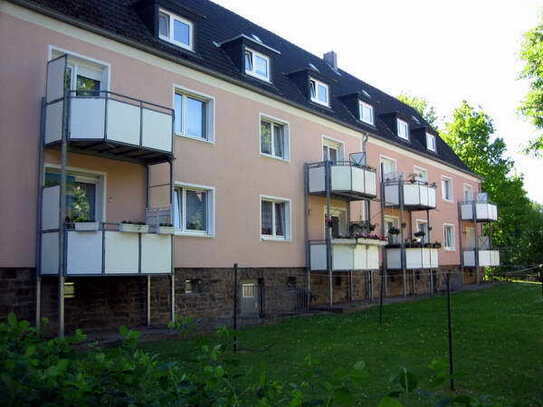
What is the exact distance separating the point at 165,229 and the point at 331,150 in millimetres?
10207

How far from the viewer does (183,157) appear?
1466 cm

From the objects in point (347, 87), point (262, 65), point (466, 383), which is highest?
point (347, 87)

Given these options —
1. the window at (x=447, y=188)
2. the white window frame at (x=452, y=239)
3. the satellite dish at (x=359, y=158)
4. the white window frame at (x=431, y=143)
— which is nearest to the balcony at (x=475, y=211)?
the window at (x=447, y=188)

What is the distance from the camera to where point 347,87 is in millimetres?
26516

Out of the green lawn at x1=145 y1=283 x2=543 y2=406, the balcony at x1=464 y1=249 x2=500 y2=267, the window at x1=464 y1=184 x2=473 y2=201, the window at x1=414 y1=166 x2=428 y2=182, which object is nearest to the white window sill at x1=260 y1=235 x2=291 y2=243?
the green lawn at x1=145 y1=283 x2=543 y2=406

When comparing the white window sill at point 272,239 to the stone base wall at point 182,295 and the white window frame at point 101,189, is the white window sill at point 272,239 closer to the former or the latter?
the stone base wall at point 182,295

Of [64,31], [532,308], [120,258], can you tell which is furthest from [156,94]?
[532,308]

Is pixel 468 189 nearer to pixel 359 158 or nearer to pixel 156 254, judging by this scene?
pixel 359 158

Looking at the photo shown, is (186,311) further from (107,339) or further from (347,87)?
(347,87)

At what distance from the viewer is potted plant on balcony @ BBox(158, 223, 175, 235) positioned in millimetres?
12344

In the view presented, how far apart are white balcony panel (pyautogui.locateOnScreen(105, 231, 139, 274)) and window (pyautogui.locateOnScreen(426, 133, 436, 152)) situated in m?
21.1

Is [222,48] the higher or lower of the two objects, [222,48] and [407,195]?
→ the higher

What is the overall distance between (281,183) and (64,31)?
8188 millimetres

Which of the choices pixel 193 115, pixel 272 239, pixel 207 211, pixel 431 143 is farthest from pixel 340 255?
pixel 431 143
